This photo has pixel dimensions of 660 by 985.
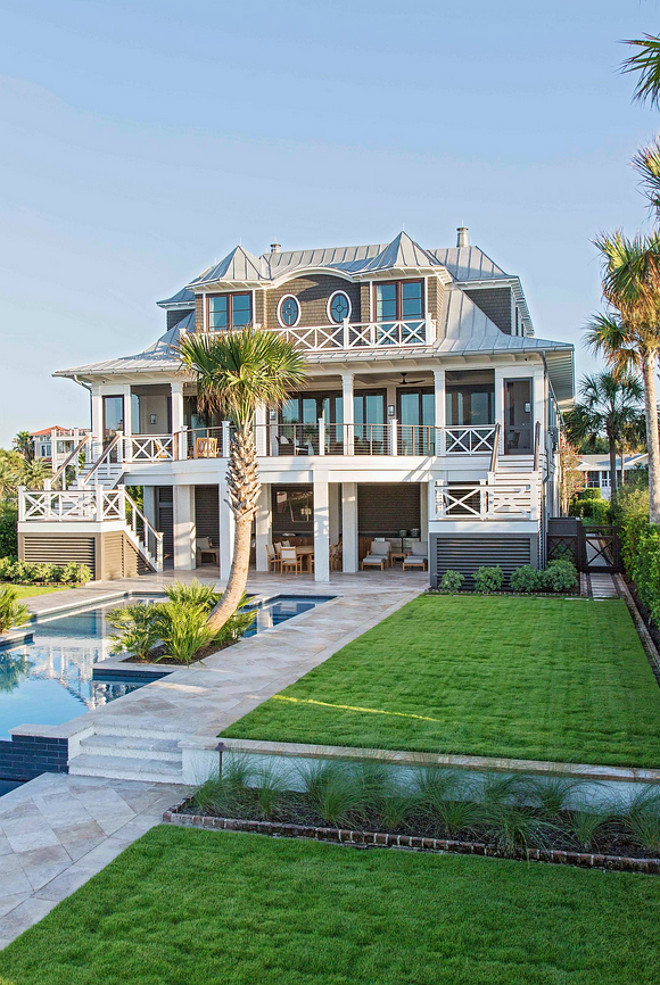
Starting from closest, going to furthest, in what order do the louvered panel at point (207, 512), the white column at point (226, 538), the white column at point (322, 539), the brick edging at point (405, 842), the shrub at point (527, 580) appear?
the brick edging at point (405, 842)
the shrub at point (527, 580)
the white column at point (322, 539)
the white column at point (226, 538)
the louvered panel at point (207, 512)

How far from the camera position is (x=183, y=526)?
76.0 ft

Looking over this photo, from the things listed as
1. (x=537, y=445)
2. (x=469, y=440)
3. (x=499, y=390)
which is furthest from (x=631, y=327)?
(x=469, y=440)

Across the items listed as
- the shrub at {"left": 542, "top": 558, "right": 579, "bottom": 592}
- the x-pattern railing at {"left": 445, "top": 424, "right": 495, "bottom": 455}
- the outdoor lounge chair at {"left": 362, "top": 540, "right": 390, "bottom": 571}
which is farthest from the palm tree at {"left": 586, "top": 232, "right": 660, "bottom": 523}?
the outdoor lounge chair at {"left": 362, "top": 540, "right": 390, "bottom": 571}

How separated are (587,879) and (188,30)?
17.0 m

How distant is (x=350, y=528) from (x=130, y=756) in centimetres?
1502

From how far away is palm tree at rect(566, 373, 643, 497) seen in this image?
39.7 m

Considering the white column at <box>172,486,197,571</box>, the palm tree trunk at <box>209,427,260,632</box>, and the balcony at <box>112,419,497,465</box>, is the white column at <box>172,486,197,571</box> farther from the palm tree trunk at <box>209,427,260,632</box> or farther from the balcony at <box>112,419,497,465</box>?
the palm tree trunk at <box>209,427,260,632</box>

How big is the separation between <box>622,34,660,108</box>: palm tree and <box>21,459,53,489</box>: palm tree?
1243 inches

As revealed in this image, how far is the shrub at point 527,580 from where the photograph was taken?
16.8 meters

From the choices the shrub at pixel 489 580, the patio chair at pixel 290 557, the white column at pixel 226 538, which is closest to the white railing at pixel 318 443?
the white column at pixel 226 538

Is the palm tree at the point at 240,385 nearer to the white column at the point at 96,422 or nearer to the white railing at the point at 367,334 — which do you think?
the white railing at the point at 367,334

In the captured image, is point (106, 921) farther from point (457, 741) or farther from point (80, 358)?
point (80, 358)

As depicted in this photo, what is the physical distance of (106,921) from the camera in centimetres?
462

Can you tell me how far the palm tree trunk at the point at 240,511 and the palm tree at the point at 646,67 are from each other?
24.1 feet
